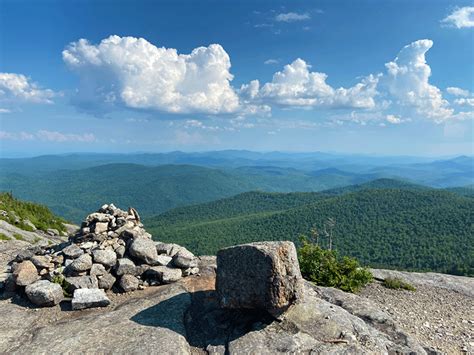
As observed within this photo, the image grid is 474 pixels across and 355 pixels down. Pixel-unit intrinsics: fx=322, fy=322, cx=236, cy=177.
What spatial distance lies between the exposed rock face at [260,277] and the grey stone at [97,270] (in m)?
6.27

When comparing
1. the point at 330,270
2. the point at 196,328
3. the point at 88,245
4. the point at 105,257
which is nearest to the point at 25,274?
the point at 88,245

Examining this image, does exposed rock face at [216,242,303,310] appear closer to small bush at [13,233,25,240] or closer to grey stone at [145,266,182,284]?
grey stone at [145,266,182,284]

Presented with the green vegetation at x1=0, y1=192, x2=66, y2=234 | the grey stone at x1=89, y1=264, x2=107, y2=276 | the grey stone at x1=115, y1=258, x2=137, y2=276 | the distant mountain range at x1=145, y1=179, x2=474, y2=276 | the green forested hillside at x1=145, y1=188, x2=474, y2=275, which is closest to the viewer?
the grey stone at x1=89, y1=264, x2=107, y2=276

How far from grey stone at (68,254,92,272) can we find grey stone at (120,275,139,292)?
5.42 ft

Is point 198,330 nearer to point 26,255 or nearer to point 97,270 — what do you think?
point 97,270

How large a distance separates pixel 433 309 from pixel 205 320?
1192 centimetres

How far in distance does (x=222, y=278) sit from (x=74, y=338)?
5.23 meters

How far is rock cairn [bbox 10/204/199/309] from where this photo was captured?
1320 centimetres

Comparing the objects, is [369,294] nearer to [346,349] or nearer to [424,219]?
[346,349]

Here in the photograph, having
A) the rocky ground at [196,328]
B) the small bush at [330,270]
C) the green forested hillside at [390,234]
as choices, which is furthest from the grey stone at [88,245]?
the green forested hillside at [390,234]

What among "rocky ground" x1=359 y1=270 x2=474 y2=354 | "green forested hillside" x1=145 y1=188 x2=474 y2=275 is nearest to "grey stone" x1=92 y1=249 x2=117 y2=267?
"rocky ground" x1=359 y1=270 x2=474 y2=354

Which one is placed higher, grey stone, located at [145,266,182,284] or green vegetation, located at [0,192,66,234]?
grey stone, located at [145,266,182,284]

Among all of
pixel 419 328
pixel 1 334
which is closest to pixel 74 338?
pixel 1 334

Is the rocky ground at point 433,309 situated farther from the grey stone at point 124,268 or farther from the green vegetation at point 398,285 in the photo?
the grey stone at point 124,268
